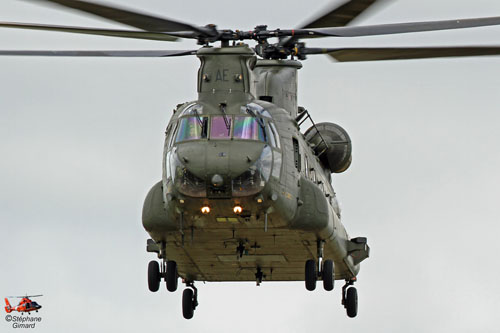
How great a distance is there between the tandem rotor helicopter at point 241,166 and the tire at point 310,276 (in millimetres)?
26

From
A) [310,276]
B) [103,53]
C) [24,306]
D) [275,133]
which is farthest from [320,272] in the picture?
[24,306]

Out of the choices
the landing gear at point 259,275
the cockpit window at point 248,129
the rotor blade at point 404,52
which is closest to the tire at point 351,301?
the landing gear at point 259,275

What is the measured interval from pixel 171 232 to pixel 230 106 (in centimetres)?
366

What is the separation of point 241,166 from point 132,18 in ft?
13.9

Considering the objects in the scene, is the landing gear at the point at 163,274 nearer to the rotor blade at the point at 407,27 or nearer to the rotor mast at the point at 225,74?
the rotor mast at the point at 225,74

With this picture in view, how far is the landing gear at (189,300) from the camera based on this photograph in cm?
4434

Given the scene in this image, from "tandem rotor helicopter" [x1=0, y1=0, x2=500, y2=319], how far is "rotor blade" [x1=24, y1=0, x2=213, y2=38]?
0.02 meters

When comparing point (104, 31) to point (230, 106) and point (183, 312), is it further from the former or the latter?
point (183, 312)

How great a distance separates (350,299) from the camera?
4497 centimetres

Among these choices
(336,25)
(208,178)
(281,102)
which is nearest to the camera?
(208,178)

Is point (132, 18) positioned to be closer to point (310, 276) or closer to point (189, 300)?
point (310, 276)

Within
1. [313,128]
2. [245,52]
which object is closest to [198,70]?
[245,52]

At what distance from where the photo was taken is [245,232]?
38156 mm

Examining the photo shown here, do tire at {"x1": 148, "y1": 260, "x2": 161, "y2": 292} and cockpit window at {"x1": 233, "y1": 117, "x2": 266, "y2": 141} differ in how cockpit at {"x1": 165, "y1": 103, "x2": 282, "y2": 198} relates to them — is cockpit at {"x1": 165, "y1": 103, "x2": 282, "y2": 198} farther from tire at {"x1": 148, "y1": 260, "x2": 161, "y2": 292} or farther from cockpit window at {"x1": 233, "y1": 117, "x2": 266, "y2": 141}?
tire at {"x1": 148, "y1": 260, "x2": 161, "y2": 292}
